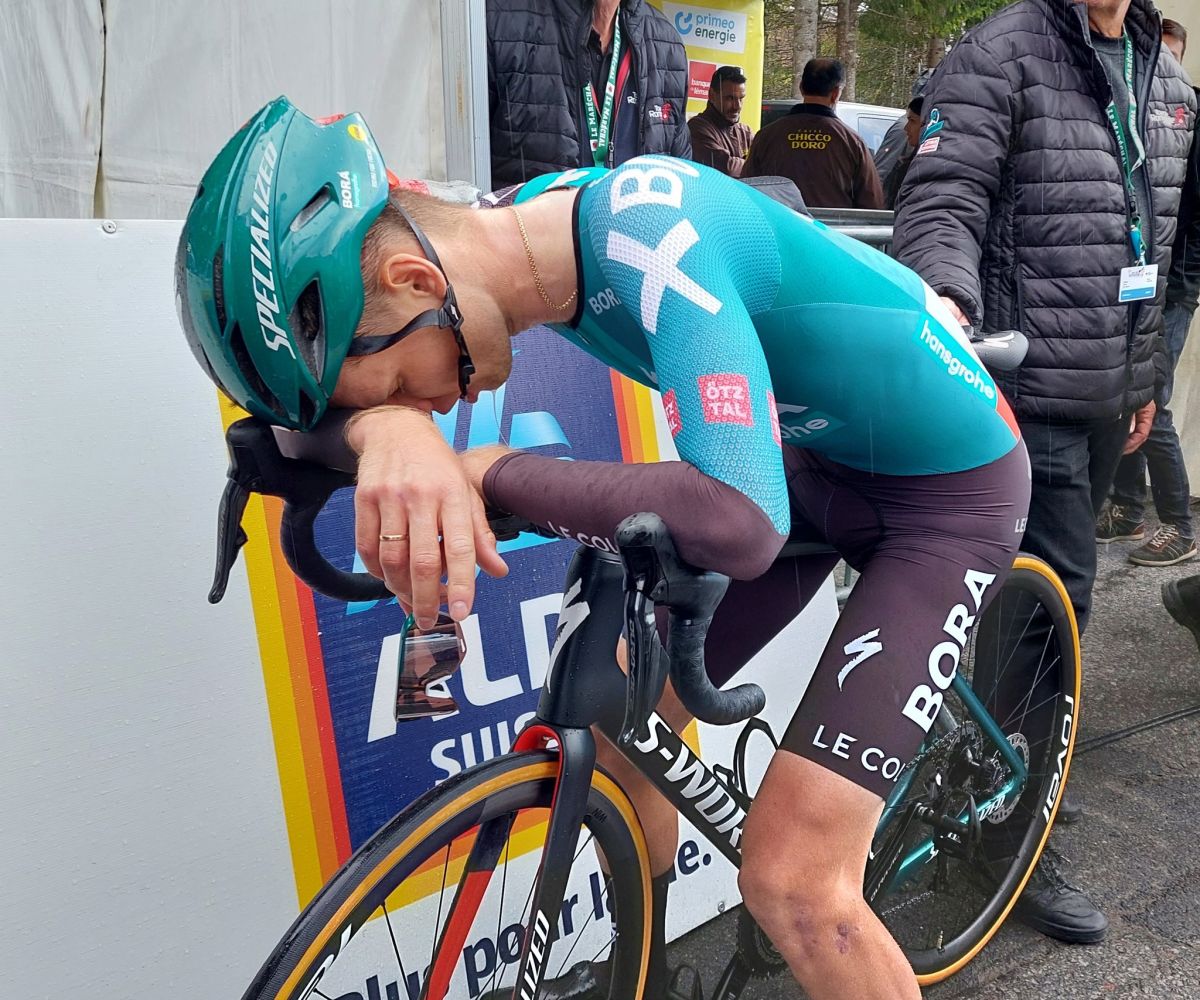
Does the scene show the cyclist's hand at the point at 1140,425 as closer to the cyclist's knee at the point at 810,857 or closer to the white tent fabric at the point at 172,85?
the cyclist's knee at the point at 810,857

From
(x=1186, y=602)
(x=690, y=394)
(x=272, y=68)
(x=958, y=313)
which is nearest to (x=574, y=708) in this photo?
(x=690, y=394)

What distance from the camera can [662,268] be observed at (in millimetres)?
1366

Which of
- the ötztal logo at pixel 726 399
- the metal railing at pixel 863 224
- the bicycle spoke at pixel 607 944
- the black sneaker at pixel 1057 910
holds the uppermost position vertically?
the ötztal logo at pixel 726 399

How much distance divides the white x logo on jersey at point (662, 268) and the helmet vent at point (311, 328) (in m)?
0.39

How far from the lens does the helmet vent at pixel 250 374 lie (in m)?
1.35

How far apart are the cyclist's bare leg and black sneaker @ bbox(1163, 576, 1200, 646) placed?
3072 mm

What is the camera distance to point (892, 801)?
2.32 meters

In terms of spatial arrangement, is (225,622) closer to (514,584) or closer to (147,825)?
(147,825)

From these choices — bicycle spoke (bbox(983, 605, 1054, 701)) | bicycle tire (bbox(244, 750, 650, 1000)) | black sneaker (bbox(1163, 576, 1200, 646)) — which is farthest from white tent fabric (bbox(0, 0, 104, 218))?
black sneaker (bbox(1163, 576, 1200, 646))

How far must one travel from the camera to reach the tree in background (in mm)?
15695

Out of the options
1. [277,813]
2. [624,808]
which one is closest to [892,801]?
[624,808]

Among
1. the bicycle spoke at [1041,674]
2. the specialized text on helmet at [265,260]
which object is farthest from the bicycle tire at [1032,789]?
the specialized text on helmet at [265,260]

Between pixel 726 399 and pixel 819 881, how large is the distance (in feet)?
2.72

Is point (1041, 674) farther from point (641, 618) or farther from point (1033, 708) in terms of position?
point (641, 618)
